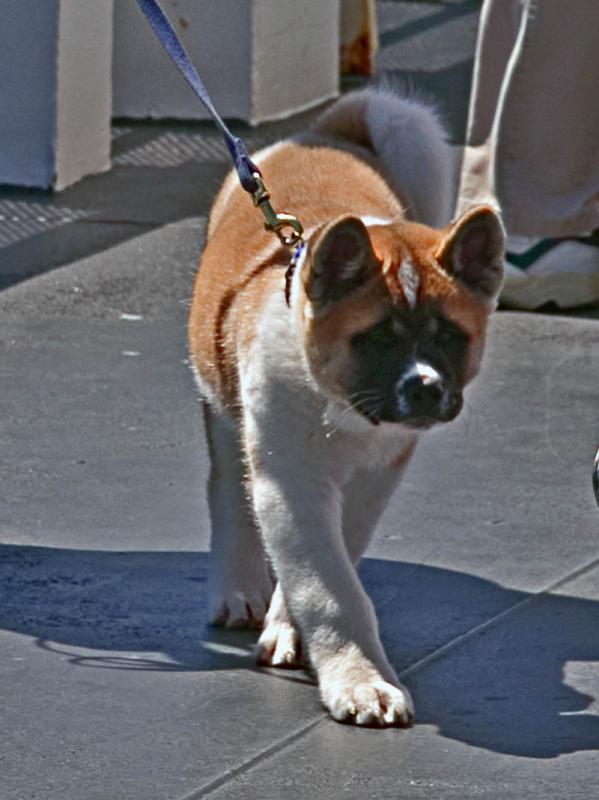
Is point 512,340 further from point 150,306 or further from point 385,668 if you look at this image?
point 385,668

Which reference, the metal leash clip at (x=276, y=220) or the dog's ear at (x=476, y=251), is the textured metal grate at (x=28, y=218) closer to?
the metal leash clip at (x=276, y=220)

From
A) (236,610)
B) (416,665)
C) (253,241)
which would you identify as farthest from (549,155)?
(416,665)

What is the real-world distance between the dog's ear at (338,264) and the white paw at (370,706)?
0.81 m

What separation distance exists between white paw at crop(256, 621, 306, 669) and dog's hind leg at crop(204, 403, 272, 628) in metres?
0.21

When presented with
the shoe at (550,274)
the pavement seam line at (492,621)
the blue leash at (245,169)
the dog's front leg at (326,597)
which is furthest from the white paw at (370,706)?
the shoe at (550,274)

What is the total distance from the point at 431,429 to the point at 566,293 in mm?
3949

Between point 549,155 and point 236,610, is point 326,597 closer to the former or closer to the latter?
point 236,610

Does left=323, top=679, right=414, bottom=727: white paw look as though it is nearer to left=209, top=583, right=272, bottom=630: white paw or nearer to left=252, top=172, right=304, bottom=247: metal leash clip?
left=209, top=583, right=272, bottom=630: white paw

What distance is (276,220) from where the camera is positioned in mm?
4566

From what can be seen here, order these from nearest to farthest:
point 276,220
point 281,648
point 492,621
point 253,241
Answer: point 276,220 < point 281,648 < point 253,241 < point 492,621

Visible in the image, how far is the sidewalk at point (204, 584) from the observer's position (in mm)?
4148

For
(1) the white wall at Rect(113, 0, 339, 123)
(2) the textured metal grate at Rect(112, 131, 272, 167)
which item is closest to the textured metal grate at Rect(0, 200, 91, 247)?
(2) the textured metal grate at Rect(112, 131, 272, 167)

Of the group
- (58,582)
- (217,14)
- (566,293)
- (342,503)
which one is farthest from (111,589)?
(217,14)

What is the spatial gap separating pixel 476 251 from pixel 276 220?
1.69 feet
